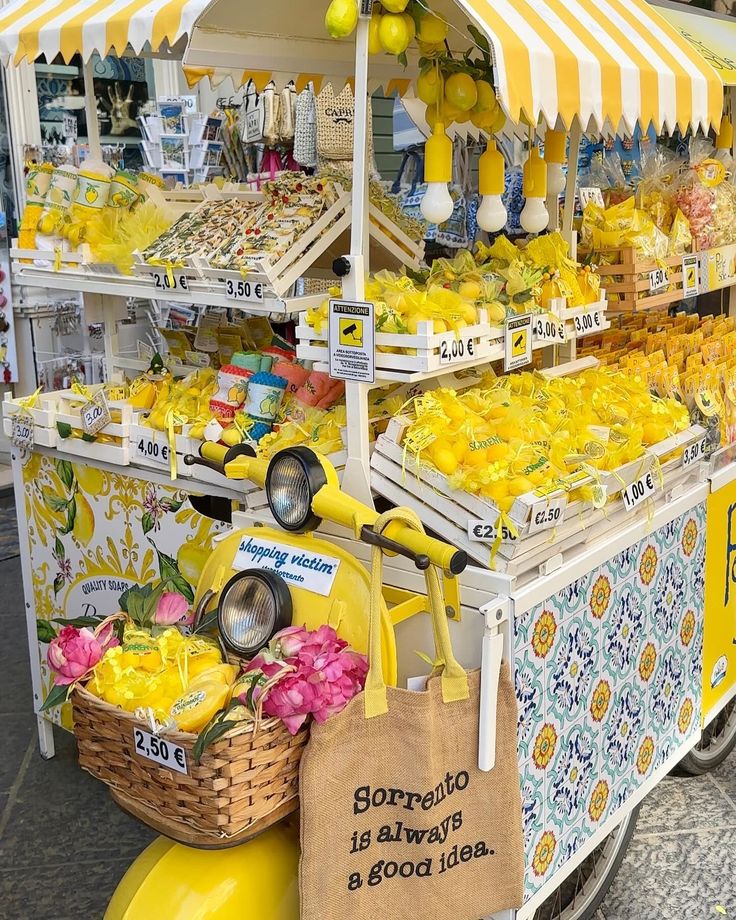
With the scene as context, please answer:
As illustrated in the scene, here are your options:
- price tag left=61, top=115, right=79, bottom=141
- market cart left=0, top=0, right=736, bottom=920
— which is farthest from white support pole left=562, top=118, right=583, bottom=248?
price tag left=61, top=115, right=79, bottom=141

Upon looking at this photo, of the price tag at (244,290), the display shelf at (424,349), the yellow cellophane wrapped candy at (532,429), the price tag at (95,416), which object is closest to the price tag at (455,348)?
the display shelf at (424,349)

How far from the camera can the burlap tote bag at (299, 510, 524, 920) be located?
6.03 feet

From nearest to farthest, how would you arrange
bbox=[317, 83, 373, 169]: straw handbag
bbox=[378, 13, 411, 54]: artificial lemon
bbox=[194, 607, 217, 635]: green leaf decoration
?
bbox=[378, 13, 411, 54]: artificial lemon → bbox=[194, 607, 217, 635]: green leaf decoration → bbox=[317, 83, 373, 169]: straw handbag

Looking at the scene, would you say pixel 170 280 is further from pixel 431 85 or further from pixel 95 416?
pixel 431 85

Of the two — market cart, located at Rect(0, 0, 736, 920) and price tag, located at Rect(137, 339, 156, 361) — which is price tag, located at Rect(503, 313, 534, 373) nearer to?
market cart, located at Rect(0, 0, 736, 920)

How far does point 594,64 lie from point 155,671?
60.6 inches

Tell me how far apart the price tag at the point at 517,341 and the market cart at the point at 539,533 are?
65 mm

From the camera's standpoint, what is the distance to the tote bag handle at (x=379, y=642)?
1847mm

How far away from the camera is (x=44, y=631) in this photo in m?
3.66

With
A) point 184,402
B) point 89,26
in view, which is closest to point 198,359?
point 184,402

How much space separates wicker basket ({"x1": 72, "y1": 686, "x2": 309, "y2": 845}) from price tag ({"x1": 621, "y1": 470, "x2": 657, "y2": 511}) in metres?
1.08

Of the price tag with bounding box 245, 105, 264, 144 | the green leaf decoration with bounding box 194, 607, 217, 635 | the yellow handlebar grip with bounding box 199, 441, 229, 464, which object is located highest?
the price tag with bounding box 245, 105, 264, 144

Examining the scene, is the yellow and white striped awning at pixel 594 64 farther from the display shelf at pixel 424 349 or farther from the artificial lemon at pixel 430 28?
the display shelf at pixel 424 349

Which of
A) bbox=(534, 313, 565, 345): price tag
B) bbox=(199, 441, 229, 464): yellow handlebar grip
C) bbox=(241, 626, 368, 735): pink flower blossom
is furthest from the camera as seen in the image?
bbox=(534, 313, 565, 345): price tag
